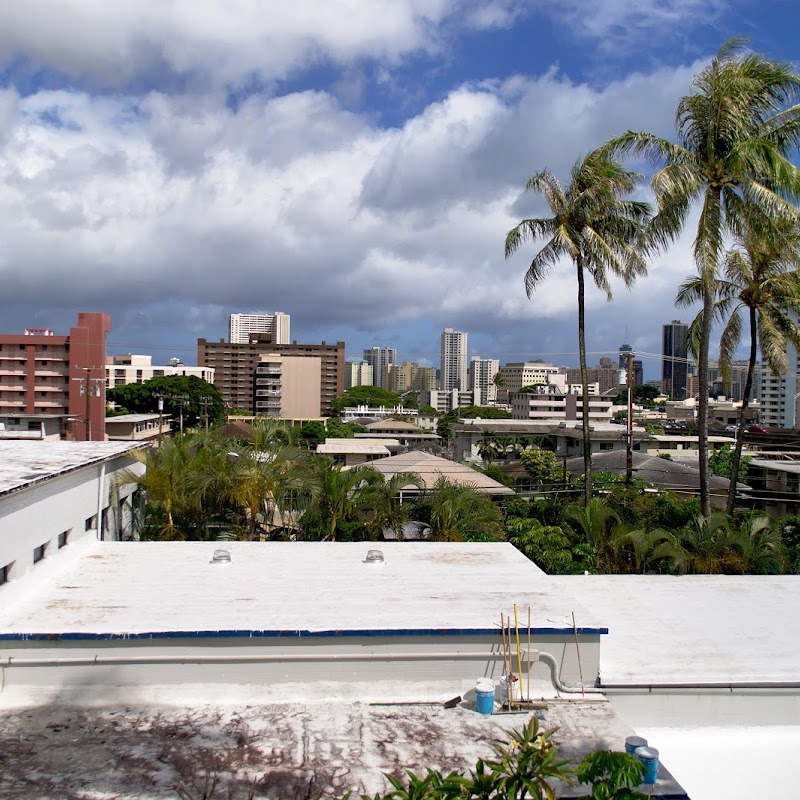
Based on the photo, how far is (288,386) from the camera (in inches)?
4542

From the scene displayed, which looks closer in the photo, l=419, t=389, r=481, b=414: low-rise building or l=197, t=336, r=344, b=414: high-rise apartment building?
l=197, t=336, r=344, b=414: high-rise apartment building

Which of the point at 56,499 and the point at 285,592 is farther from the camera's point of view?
the point at 56,499

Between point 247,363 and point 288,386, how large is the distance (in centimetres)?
2849

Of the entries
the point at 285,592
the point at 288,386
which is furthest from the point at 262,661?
the point at 288,386

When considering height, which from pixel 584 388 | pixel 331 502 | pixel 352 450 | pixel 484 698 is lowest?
pixel 352 450

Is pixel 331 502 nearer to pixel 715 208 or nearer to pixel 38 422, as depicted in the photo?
pixel 715 208

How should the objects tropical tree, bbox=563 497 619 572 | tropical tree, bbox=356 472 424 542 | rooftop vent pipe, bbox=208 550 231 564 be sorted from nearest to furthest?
rooftop vent pipe, bbox=208 550 231 564, tropical tree, bbox=563 497 619 572, tropical tree, bbox=356 472 424 542

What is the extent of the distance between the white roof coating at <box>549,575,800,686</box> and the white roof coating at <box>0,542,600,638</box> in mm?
845

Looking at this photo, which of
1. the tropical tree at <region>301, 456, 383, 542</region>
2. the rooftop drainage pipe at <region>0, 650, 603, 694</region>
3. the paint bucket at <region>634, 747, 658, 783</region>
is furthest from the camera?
the tropical tree at <region>301, 456, 383, 542</region>

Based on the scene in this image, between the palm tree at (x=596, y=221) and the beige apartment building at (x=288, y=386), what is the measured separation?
3844 inches

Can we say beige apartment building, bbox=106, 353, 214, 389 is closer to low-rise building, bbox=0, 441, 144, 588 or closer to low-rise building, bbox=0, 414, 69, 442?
low-rise building, bbox=0, 414, 69, 442

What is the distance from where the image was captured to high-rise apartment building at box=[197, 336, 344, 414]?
448ft

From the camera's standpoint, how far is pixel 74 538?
458 inches

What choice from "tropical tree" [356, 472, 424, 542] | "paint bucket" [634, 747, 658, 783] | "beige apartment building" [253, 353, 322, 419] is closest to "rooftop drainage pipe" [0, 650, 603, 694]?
"paint bucket" [634, 747, 658, 783]
